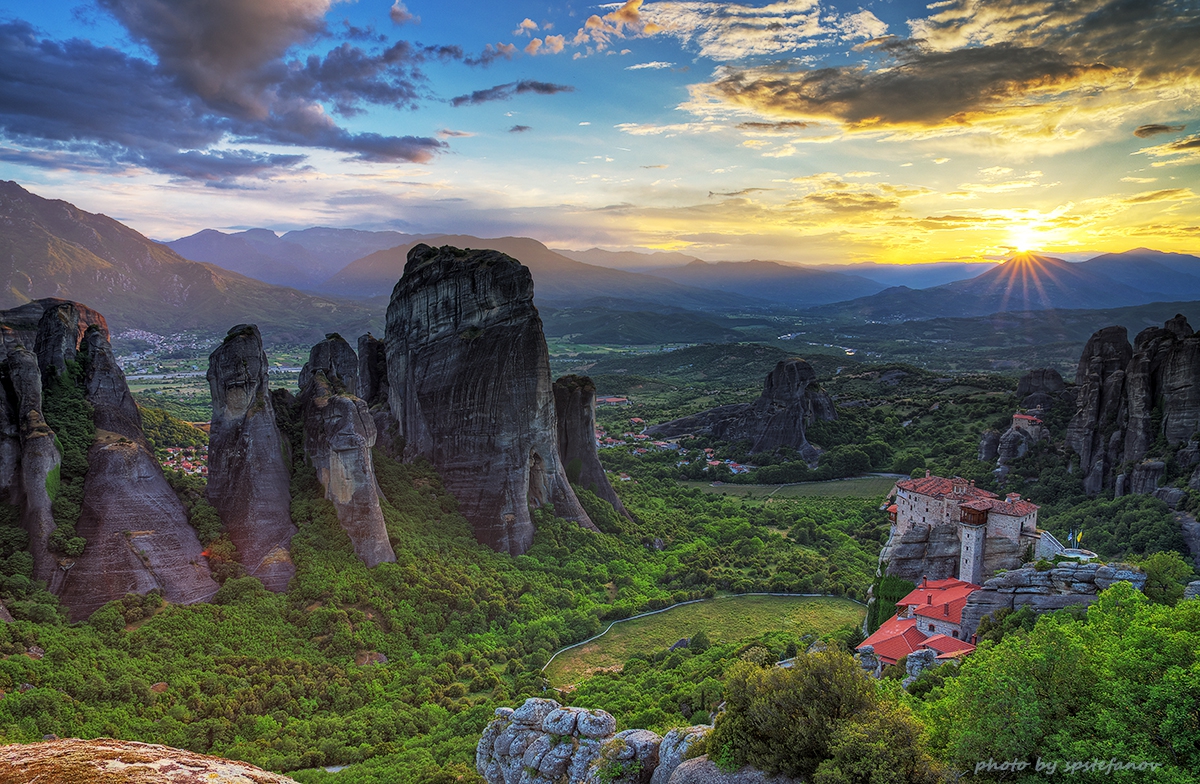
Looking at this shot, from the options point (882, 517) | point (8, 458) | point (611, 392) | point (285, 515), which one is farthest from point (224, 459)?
point (611, 392)

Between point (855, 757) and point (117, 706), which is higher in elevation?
point (855, 757)

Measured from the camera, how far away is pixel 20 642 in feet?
82.1

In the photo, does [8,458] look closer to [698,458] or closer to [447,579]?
[447,579]

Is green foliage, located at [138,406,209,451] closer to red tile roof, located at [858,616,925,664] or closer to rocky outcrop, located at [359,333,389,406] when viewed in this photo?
rocky outcrop, located at [359,333,389,406]

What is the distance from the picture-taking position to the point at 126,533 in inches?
1193

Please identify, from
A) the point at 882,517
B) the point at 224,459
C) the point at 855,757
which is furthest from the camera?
the point at 882,517

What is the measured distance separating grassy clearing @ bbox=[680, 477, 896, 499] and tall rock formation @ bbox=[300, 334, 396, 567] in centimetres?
5186

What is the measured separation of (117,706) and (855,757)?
1016 inches

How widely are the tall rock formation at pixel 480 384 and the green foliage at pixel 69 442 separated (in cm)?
2025

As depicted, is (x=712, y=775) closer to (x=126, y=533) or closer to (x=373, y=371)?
(x=126, y=533)

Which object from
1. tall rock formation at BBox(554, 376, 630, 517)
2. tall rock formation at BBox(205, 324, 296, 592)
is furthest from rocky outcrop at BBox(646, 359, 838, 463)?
tall rock formation at BBox(205, 324, 296, 592)

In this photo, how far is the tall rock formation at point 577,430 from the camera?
191 feet

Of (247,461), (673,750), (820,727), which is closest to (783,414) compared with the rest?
(247,461)

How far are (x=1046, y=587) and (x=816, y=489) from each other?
58.5 metres
